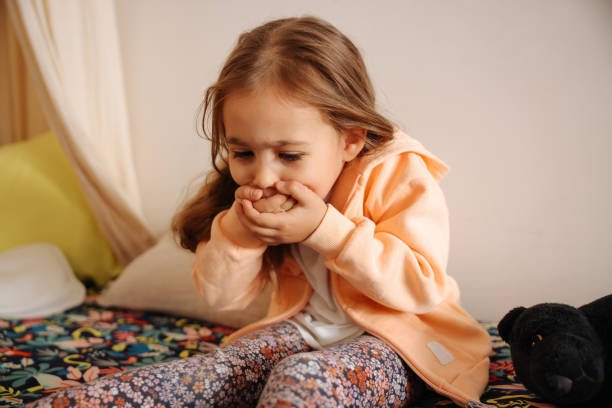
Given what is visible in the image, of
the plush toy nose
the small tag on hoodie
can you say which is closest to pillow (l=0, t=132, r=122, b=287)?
the small tag on hoodie

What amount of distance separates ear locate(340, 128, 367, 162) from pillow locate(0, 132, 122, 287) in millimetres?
1190

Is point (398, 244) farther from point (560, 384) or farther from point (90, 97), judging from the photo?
point (90, 97)

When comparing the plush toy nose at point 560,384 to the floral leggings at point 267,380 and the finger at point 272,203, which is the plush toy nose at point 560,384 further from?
the finger at point 272,203

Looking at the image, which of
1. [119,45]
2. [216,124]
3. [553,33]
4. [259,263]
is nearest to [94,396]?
[259,263]

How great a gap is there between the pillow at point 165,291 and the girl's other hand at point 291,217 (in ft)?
1.82

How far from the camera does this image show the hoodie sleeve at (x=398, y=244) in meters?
0.91

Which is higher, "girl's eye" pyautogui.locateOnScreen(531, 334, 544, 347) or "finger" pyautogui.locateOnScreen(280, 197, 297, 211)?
"finger" pyautogui.locateOnScreen(280, 197, 297, 211)

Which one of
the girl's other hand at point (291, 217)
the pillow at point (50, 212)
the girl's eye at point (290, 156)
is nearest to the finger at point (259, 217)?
the girl's other hand at point (291, 217)

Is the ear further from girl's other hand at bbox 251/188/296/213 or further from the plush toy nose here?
the plush toy nose

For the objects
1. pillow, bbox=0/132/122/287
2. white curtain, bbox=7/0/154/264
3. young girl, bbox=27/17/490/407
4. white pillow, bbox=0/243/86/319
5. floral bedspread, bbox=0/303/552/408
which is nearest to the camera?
young girl, bbox=27/17/490/407

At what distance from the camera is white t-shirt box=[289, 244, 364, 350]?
1041 mm

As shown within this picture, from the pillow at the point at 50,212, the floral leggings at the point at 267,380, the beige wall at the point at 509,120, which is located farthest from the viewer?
the pillow at the point at 50,212

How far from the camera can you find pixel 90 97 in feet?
6.00

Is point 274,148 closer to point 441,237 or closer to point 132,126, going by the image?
point 441,237
